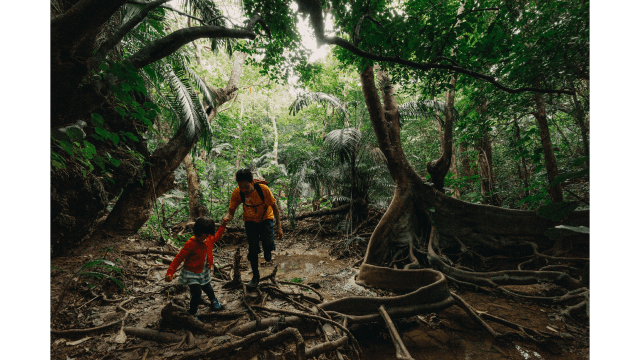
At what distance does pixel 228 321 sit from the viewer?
8.41ft

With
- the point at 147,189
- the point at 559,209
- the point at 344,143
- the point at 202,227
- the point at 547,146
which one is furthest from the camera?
the point at 344,143

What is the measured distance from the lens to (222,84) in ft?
37.0

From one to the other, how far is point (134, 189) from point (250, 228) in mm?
3504

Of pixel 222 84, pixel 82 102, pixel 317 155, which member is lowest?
pixel 82 102

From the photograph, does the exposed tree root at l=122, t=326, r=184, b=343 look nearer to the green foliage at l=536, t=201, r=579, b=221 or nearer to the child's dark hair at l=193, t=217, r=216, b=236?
the child's dark hair at l=193, t=217, r=216, b=236

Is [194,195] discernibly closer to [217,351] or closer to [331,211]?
[331,211]

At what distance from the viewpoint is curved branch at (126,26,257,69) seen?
8.05 feet

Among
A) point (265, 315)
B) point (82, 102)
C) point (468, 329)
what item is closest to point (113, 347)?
point (265, 315)

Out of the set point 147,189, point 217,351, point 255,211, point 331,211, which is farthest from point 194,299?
point 331,211

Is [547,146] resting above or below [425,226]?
above

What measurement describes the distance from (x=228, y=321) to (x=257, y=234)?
1.12 metres

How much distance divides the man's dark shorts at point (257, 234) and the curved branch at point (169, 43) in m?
2.19

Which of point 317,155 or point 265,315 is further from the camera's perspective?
point 317,155

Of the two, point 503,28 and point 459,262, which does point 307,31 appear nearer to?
point 503,28
